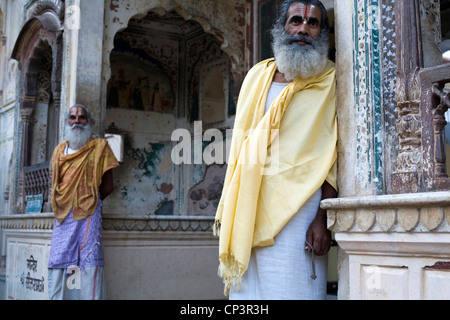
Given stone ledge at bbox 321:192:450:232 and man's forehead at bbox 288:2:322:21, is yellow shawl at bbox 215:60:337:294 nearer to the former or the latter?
stone ledge at bbox 321:192:450:232

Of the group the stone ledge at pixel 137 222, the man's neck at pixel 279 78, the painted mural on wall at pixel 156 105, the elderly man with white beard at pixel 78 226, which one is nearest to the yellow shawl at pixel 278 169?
the man's neck at pixel 279 78

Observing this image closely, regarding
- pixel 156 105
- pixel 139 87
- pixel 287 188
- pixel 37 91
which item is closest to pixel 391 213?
pixel 287 188

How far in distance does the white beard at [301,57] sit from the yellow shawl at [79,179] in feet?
9.96

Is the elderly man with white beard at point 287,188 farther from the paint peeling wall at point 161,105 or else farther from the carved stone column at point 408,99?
the paint peeling wall at point 161,105

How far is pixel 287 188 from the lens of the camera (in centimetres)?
261

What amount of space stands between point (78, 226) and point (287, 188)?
10.6 ft

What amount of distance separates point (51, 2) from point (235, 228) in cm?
531

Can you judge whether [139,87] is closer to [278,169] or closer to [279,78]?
[279,78]

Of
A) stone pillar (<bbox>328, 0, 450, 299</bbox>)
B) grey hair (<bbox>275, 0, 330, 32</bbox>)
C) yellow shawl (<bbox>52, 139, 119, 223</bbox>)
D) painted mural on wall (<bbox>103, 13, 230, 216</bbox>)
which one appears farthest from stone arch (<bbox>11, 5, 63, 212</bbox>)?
stone pillar (<bbox>328, 0, 450, 299</bbox>)

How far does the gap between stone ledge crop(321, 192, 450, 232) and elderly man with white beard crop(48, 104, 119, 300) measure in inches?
130

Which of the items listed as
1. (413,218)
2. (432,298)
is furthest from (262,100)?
(432,298)

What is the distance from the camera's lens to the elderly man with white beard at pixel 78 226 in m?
5.30

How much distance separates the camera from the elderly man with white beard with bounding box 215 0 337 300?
2605 millimetres

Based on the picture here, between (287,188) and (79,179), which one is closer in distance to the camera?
(287,188)
